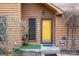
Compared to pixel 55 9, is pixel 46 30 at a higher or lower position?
lower

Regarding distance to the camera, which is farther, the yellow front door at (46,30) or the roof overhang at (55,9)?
the yellow front door at (46,30)

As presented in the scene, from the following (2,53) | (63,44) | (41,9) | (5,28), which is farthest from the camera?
(41,9)

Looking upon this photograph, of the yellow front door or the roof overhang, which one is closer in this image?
the roof overhang

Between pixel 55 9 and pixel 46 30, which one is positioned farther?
pixel 46 30

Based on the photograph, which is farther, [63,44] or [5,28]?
[63,44]

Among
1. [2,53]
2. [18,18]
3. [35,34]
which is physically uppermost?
[18,18]

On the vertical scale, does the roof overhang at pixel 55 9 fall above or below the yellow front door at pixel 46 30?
above

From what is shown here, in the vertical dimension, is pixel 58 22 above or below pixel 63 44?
above

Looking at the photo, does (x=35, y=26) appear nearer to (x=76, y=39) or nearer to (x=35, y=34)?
(x=35, y=34)

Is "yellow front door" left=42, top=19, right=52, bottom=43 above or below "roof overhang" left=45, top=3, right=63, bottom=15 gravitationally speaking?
below

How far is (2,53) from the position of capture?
6.52 metres

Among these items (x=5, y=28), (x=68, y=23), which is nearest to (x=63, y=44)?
(x=68, y=23)

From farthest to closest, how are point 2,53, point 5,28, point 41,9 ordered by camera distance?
point 41,9 → point 5,28 → point 2,53

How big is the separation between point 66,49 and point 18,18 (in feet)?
6.06
